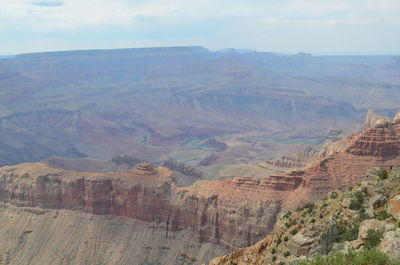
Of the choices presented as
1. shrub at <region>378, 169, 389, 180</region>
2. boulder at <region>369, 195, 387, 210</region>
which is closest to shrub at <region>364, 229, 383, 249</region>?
boulder at <region>369, 195, 387, 210</region>

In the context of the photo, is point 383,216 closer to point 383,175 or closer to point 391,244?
point 391,244

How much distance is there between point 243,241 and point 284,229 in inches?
1449

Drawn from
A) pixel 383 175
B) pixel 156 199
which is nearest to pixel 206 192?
pixel 156 199

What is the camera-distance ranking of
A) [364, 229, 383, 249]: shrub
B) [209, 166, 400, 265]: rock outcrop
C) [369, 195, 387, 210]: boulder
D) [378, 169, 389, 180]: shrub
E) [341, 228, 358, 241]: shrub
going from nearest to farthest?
[364, 229, 383, 249]: shrub
[209, 166, 400, 265]: rock outcrop
[341, 228, 358, 241]: shrub
[369, 195, 387, 210]: boulder
[378, 169, 389, 180]: shrub

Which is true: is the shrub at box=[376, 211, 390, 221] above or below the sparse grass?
below

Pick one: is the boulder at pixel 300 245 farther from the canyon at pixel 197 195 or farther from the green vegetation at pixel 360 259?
the canyon at pixel 197 195

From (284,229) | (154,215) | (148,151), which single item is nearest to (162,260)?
(154,215)

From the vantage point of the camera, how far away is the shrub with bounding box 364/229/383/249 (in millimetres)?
20391

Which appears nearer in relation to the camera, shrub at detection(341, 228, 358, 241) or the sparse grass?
shrub at detection(341, 228, 358, 241)

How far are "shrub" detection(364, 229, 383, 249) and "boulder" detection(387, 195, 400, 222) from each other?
180 centimetres

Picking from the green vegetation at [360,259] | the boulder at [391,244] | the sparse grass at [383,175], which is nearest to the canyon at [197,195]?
the sparse grass at [383,175]

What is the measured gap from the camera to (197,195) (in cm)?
6906

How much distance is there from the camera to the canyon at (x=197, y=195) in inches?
2552

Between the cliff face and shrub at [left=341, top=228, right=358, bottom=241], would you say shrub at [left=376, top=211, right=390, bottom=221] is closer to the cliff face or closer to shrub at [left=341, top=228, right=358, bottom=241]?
shrub at [left=341, top=228, right=358, bottom=241]
